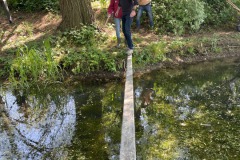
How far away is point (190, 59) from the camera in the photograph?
7.73 meters

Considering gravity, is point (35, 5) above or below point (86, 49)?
above

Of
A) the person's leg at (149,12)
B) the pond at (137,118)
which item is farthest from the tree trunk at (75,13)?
the pond at (137,118)

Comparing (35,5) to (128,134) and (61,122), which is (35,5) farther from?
(128,134)

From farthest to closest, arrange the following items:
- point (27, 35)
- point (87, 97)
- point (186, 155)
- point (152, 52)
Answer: point (27, 35) → point (152, 52) → point (87, 97) → point (186, 155)

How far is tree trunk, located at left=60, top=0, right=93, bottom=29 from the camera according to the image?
25.2ft

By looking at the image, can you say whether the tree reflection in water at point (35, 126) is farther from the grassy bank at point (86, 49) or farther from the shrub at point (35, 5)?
the shrub at point (35, 5)

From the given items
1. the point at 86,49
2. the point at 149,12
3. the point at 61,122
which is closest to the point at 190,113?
the point at 61,122

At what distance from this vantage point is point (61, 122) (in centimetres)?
509

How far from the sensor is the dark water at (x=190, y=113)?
171 inches

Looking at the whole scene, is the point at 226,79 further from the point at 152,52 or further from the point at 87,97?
the point at 87,97

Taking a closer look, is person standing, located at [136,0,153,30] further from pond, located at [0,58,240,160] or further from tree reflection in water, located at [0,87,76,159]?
tree reflection in water, located at [0,87,76,159]

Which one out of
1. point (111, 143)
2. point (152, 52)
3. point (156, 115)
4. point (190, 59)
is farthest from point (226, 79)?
point (111, 143)

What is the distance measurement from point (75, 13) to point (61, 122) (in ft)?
11.4

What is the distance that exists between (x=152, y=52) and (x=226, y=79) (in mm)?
1762
